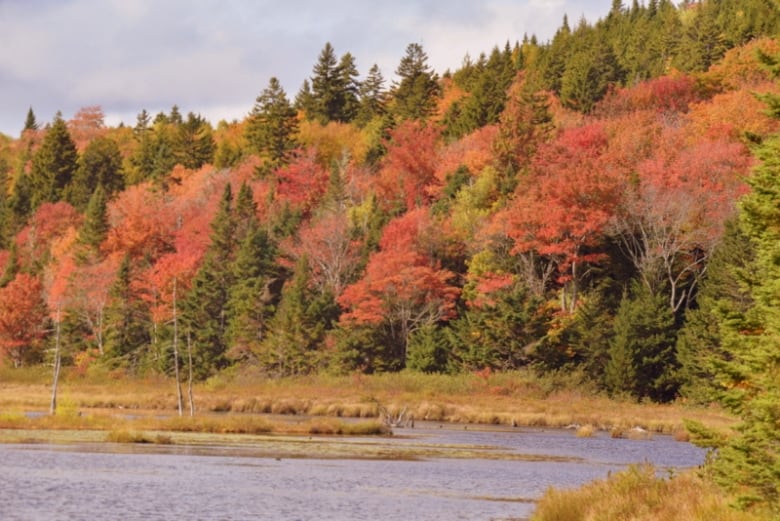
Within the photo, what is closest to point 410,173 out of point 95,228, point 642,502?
point 95,228

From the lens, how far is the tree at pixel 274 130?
132250 millimetres

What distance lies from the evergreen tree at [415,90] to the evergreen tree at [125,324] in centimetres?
4830

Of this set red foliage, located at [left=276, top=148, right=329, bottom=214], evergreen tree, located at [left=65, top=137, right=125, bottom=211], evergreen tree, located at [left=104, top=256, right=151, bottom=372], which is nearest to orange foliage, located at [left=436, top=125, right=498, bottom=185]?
red foliage, located at [left=276, top=148, right=329, bottom=214]

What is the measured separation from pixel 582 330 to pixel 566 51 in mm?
77559

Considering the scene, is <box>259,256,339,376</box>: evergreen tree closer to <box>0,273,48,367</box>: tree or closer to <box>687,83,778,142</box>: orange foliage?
<box>0,273,48,367</box>: tree

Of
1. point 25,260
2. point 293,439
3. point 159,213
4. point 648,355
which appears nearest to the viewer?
point 293,439

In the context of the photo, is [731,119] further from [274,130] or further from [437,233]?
[274,130]

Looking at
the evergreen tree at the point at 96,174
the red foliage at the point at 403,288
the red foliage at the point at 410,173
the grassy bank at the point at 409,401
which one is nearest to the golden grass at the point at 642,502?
the grassy bank at the point at 409,401

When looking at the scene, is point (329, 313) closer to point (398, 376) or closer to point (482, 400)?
point (398, 376)

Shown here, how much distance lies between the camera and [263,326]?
95750mm

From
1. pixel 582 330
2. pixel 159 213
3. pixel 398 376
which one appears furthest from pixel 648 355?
pixel 159 213

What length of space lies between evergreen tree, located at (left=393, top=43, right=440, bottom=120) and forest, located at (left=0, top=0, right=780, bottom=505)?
1.42ft

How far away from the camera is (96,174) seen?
490 ft

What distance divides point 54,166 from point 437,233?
8027cm
